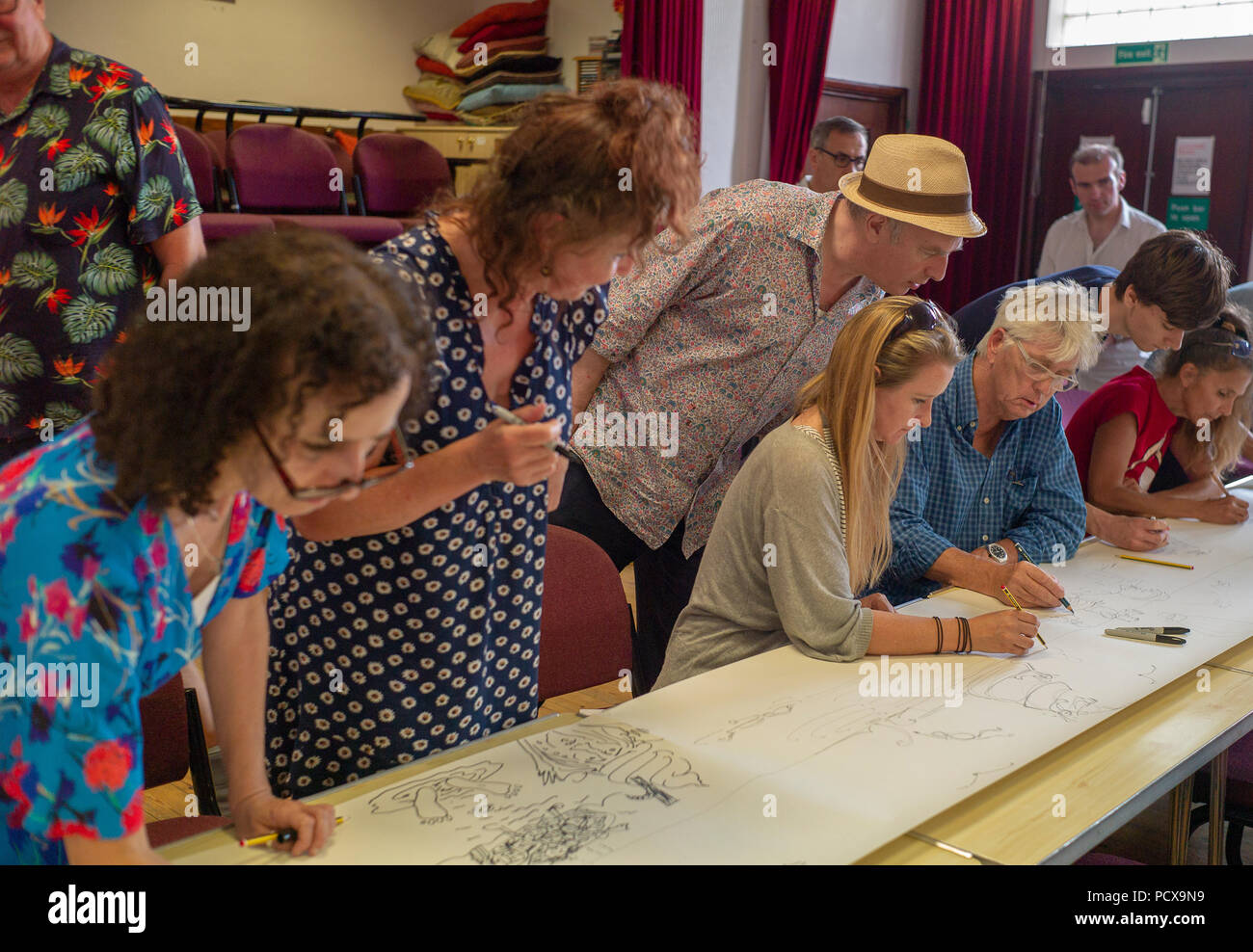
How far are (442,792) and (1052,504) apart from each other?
5.75ft

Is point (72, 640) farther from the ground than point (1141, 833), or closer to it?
farther from the ground

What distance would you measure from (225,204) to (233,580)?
5.51m

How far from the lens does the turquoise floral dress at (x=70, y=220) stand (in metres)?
1.95

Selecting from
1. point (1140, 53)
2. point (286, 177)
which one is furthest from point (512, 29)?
point (1140, 53)

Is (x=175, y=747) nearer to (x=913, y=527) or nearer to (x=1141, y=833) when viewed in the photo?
(x=913, y=527)

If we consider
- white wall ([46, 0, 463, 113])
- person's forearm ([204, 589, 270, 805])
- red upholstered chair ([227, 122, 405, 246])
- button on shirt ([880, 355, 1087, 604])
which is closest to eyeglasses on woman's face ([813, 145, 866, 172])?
red upholstered chair ([227, 122, 405, 246])

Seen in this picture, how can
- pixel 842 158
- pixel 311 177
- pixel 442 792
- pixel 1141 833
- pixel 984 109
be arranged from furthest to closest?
pixel 984 109, pixel 311 177, pixel 842 158, pixel 1141 833, pixel 442 792

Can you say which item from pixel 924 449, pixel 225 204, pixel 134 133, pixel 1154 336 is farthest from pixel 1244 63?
pixel 134 133

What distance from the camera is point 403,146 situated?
6559 mm

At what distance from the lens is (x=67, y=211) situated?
1.96 metres

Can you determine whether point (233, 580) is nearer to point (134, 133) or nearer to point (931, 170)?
point (134, 133)

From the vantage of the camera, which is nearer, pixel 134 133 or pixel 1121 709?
pixel 1121 709

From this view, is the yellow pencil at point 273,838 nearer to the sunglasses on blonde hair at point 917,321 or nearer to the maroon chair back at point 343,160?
the sunglasses on blonde hair at point 917,321

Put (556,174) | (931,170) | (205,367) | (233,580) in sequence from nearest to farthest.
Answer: (205,367) → (233,580) → (556,174) → (931,170)
